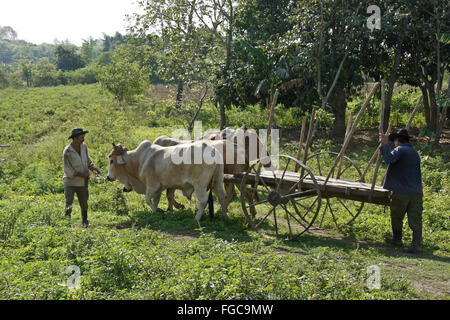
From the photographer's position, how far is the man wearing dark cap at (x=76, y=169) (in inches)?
328

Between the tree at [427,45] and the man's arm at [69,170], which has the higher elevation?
the tree at [427,45]

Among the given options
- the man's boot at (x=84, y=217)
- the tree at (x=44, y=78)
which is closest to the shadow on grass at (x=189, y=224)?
the man's boot at (x=84, y=217)

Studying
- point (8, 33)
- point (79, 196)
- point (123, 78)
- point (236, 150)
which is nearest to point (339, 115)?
point (236, 150)

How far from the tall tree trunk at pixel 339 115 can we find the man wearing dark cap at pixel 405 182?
34.8ft

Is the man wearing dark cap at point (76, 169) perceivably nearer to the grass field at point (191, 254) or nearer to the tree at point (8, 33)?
the grass field at point (191, 254)

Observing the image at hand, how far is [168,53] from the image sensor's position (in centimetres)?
1491

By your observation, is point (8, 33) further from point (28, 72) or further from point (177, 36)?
point (177, 36)

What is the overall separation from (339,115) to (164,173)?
10.2 metres

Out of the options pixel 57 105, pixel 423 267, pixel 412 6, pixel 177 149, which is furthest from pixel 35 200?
pixel 57 105

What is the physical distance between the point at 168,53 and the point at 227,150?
6.76 m

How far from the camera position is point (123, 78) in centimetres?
2800

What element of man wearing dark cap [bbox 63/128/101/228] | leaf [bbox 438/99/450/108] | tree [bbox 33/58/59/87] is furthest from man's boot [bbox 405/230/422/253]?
tree [bbox 33/58/59/87]

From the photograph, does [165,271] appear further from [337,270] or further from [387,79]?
[387,79]

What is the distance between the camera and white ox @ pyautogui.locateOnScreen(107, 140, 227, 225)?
8.71 m
